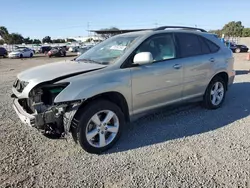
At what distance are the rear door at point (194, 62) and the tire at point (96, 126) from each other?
1628 millimetres

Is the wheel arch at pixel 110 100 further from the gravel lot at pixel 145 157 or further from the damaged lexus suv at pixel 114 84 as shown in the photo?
the gravel lot at pixel 145 157

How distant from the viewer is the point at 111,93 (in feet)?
12.1

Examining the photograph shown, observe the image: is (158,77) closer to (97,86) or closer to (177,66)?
(177,66)

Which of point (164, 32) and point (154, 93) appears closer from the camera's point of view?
point (154, 93)

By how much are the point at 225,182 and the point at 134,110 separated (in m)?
1.68

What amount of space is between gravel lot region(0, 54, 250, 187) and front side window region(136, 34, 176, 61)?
49.8 inches

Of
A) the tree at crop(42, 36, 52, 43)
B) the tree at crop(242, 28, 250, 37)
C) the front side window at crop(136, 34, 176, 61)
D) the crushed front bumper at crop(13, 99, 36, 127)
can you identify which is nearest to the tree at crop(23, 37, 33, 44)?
the tree at crop(42, 36, 52, 43)

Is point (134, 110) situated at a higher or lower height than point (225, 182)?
higher

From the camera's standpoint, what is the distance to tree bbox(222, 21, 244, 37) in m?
76.0

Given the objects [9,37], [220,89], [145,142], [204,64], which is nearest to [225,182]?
[145,142]

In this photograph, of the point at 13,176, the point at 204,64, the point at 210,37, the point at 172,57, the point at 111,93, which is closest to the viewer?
the point at 13,176

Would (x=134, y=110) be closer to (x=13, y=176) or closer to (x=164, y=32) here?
(x=164, y=32)

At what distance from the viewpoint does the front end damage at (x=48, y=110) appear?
3.21m

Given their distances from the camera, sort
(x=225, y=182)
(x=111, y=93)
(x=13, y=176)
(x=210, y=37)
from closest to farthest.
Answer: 1. (x=225, y=182)
2. (x=13, y=176)
3. (x=111, y=93)
4. (x=210, y=37)
